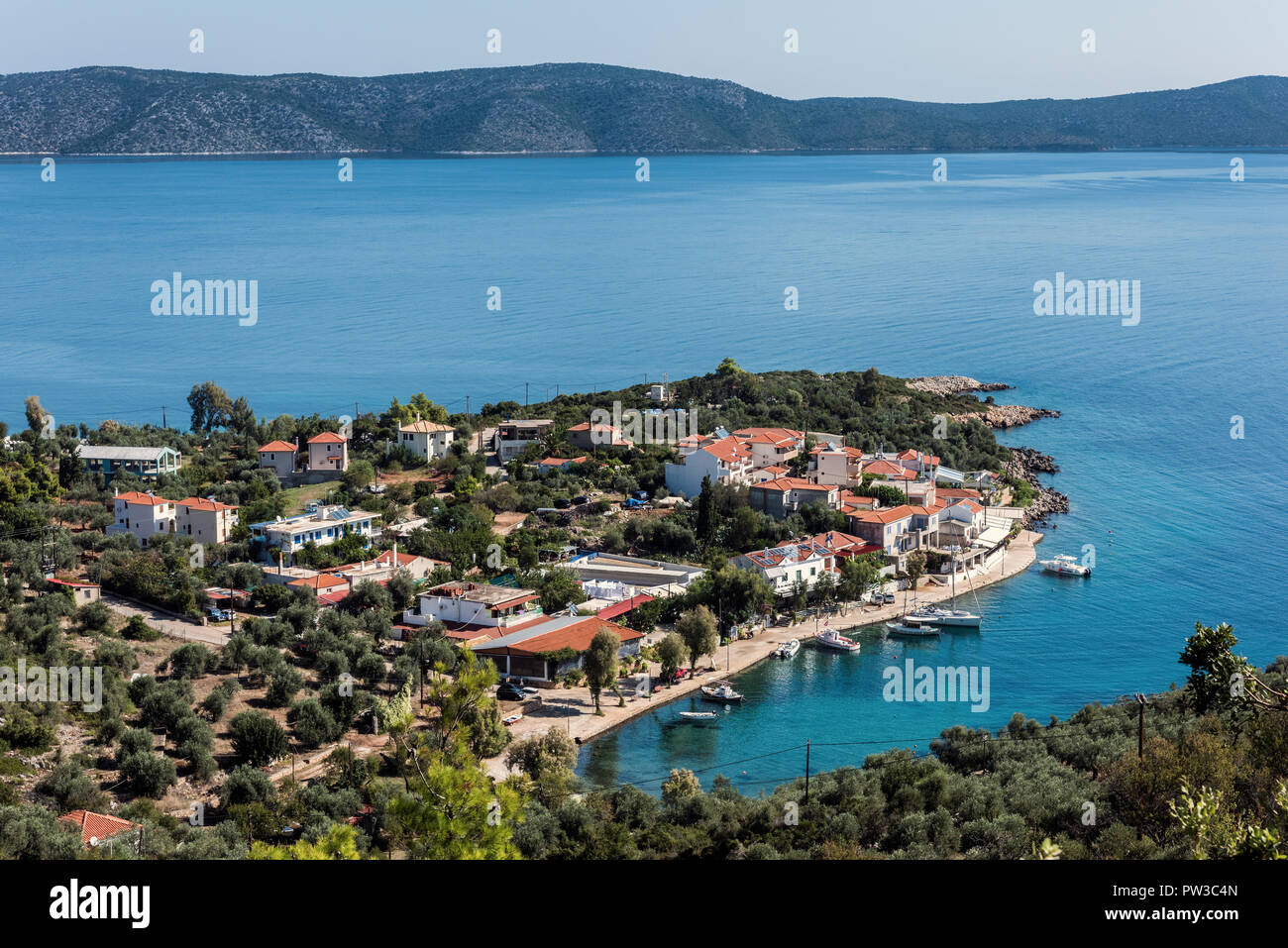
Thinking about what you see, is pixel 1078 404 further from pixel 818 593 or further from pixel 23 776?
pixel 23 776

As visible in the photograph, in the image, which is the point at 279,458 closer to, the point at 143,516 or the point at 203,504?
the point at 203,504

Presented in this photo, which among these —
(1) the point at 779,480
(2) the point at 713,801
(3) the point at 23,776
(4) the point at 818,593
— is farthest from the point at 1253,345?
(3) the point at 23,776

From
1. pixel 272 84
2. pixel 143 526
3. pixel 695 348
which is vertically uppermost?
pixel 272 84

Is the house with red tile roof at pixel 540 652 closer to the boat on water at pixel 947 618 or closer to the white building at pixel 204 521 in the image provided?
the boat on water at pixel 947 618

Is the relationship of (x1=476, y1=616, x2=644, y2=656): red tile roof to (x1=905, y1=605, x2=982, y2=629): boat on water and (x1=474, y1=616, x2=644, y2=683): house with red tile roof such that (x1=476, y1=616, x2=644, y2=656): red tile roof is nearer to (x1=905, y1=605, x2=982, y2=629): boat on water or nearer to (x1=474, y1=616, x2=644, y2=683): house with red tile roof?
(x1=474, y1=616, x2=644, y2=683): house with red tile roof

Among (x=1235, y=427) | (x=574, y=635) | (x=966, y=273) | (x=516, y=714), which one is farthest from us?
(x=966, y=273)

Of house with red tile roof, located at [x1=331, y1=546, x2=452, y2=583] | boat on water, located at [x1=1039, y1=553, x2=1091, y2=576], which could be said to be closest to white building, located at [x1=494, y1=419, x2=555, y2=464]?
house with red tile roof, located at [x1=331, y1=546, x2=452, y2=583]
